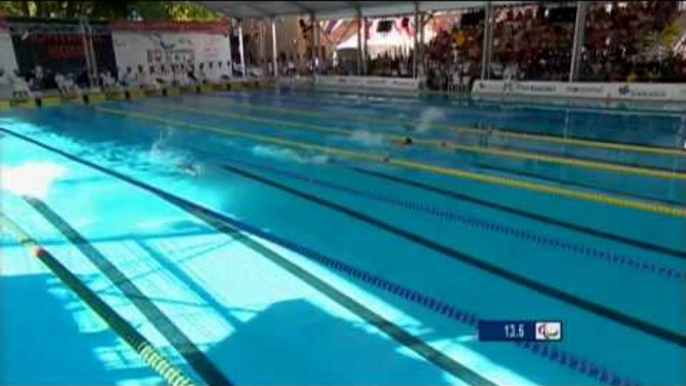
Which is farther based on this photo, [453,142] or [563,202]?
[453,142]

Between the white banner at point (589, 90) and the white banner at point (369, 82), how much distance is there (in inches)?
89.4

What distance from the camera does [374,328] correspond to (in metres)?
3.31

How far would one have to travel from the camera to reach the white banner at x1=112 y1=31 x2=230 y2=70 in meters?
17.2

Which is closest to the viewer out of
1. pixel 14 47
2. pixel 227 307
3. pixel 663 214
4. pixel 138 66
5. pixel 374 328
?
pixel 374 328

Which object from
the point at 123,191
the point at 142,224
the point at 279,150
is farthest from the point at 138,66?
the point at 142,224

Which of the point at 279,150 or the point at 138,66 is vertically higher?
the point at 138,66

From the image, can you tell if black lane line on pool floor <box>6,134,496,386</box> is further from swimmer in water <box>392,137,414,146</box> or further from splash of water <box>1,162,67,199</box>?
swimmer in water <box>392,137,414,146</box>

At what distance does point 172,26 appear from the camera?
18266 mm

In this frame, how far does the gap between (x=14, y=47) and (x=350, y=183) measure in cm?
1247

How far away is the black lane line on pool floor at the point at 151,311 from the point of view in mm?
2936

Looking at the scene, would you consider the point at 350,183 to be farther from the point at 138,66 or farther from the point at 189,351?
the point at 138,66

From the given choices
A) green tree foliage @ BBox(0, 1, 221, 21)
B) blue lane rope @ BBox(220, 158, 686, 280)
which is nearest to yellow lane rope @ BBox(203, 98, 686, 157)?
blue lane rope @ BBox(220, 158, 686, 280)

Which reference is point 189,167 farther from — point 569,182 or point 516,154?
point 569,182
